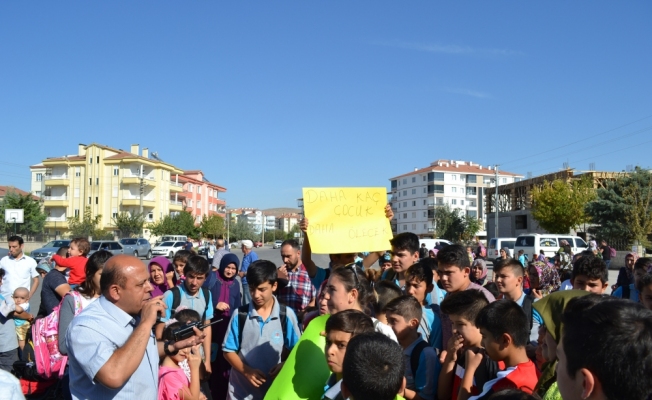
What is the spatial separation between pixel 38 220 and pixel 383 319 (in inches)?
2386

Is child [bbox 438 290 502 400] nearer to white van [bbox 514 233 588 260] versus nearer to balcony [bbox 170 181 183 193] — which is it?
white van [bbox 514 233 588 260]

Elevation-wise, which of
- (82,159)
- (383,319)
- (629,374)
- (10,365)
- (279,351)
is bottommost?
(10,365)

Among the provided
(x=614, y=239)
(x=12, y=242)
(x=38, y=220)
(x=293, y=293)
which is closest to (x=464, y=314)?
(x=293, y=293)

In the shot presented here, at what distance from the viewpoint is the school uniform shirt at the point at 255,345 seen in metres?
4.56

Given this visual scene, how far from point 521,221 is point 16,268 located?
5920 cm

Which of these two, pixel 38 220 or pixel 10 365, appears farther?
pixel 38 220

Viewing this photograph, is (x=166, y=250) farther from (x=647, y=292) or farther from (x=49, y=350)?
(x=647, y=292)

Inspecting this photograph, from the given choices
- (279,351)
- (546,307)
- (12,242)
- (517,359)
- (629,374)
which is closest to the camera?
(629,374)

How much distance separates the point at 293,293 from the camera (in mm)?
6625

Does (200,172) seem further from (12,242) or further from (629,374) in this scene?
(629,374)

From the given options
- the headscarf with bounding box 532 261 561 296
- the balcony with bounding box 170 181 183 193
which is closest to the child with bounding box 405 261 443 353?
the headscarf with bounding box 532 261 561 296

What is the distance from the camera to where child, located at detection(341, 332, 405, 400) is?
258cm

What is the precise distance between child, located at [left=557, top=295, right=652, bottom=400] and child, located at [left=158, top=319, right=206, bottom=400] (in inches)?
116

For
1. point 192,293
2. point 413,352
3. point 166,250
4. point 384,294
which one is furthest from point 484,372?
point 166,250
